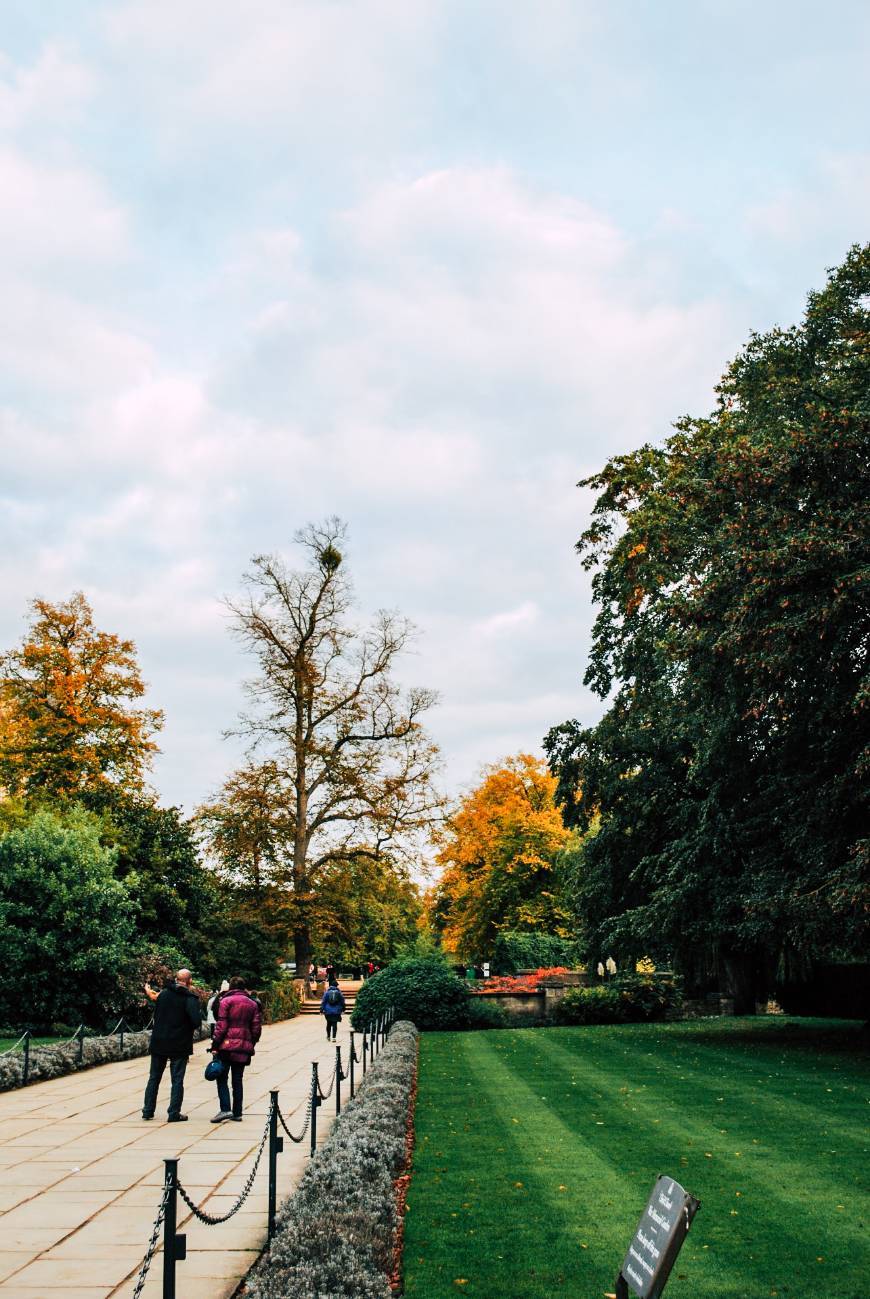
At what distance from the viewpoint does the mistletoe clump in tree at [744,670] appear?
17.4 metres

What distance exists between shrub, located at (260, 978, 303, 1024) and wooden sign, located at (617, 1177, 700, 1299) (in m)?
31.2

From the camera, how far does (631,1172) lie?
34.2 ft

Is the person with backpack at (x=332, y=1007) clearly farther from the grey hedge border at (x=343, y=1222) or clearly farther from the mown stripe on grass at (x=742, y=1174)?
the grey hedge border at (x=343, y=1222)

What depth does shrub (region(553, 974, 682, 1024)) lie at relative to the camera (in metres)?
31.5

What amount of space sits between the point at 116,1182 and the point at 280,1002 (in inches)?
1149

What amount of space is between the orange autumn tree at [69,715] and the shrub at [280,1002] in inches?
392

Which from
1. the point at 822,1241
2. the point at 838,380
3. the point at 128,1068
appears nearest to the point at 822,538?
the point at 838,380

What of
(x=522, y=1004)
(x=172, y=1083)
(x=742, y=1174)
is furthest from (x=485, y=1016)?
(x=742, y=1174)

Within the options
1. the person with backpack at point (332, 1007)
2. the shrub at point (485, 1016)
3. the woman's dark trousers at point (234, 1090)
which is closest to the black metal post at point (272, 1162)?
the woman's dark trousers at point (234, 1090)

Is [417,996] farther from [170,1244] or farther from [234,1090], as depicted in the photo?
[170,1244]

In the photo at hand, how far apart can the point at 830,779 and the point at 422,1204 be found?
13250mm

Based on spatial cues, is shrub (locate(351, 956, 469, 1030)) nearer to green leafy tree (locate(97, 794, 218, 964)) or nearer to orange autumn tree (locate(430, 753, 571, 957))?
green leafy tree (locate(97, 794, 218, 964))

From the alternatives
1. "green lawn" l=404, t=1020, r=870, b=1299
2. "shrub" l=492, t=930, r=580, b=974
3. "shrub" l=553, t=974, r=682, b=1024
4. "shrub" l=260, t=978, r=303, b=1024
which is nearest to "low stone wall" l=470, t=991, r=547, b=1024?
"shrub" l=553, t=974, r=682, b=1024

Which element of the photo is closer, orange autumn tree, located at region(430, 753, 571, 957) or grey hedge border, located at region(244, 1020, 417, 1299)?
grey hedge border, located at region(244, 1020, 417, 1299)
